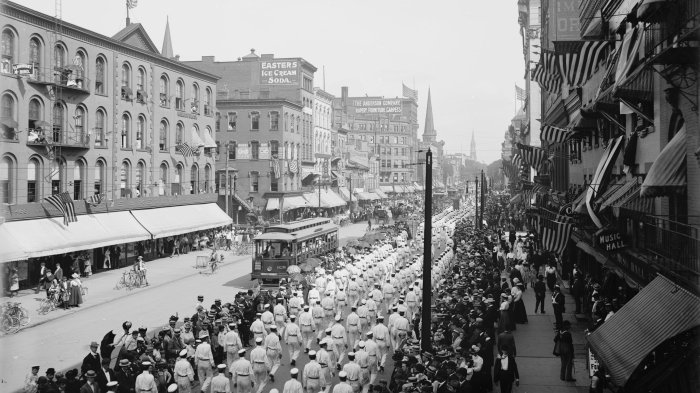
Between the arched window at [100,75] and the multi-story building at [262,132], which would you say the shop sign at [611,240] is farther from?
the multi-story building at [262,132]

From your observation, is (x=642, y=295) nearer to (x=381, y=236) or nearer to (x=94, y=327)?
(x=94, y=327)

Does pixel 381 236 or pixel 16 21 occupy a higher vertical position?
pixel 16 21

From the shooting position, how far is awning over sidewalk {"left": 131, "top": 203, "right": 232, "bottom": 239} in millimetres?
44094

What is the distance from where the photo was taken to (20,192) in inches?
1358

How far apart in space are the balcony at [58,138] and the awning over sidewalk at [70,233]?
406cm

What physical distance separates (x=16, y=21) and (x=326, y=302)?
2278cm

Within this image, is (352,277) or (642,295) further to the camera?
(352,277)

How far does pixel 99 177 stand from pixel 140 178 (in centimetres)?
501

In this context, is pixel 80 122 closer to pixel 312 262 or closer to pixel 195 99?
pixel 195 99

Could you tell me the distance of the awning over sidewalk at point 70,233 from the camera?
31.4 meters

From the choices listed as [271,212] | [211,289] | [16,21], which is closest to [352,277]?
[211,289]

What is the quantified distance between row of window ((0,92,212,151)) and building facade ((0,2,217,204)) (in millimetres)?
58

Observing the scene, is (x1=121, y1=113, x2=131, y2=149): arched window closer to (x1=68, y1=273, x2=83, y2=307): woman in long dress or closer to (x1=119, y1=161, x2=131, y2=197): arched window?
(x1=119, y1=161, x2=131, y2=197): arched window

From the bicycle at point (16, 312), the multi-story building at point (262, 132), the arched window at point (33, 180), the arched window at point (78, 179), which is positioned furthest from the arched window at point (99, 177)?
the multi-story building at point (262, 132)
